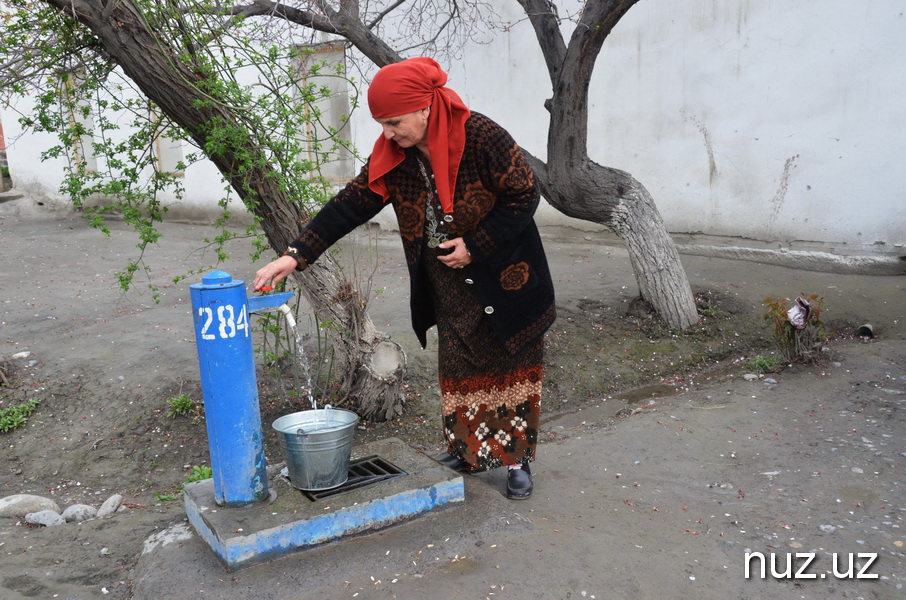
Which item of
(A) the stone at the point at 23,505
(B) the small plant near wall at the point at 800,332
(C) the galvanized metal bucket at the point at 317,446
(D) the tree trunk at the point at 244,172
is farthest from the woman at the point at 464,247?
(B) the small plant near wall at the point at 800,332

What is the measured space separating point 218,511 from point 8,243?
968 cm

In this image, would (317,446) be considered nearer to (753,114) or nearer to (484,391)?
(484,391)

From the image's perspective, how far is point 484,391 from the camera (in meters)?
3.34

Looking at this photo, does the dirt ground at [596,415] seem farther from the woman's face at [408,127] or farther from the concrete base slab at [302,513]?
the woman's face at [408,127]

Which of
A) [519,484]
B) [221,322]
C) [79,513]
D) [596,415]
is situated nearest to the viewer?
[221,322]

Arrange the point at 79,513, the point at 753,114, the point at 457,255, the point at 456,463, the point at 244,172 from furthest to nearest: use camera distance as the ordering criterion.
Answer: the point at 753,114 → the point at 244,172 → the point at 79,513 → the point at 456,463 → the point at 457,255

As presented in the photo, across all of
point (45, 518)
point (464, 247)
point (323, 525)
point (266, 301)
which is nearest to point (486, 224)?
point (464, 247)

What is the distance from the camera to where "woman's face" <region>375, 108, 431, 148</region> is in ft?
9.24

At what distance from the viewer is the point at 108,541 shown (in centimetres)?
311

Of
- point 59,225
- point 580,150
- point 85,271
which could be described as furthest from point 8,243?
point 580,150

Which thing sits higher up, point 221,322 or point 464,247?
point 464,247

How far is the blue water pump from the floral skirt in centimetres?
76

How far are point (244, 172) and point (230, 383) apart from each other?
174cm

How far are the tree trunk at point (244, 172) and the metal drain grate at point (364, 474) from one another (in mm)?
1365
